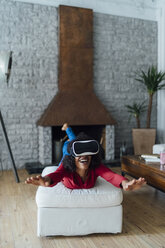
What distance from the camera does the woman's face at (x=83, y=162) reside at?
2.16m

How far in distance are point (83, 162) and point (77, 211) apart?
0.42 meters

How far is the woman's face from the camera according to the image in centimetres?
216

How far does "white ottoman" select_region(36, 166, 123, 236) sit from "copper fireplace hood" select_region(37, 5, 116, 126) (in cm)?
259

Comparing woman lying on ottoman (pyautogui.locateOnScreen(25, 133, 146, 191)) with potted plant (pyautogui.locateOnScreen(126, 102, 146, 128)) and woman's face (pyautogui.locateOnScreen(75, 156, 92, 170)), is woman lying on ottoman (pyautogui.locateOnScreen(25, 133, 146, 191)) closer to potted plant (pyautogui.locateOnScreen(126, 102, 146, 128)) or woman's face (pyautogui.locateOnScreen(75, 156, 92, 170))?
woman's face (pyautogui.locateOnScreen(75, 156, 92, 170))

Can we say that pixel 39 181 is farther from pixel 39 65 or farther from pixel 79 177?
pixel 39 65

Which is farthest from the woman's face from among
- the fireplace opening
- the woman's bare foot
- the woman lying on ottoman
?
the fireplace opening

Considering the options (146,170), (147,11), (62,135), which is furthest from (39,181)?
(147,11)

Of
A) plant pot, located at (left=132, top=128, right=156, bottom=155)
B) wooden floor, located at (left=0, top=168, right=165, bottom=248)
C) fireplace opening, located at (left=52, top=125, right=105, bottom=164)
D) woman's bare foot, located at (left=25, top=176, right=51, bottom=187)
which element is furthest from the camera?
plant pot, located at (left=132, top=128, right=156, bottom=155)

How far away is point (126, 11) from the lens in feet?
17.7

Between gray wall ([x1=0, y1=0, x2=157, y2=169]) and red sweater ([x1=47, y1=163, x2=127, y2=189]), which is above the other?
gray wall ([x1=0, y1=0, x2=157, y2=169])

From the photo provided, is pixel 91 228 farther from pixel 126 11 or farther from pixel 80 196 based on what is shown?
pixel 126 11

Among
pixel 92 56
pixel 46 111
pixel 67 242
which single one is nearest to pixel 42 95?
pixel 46 111

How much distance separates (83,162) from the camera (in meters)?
2.16

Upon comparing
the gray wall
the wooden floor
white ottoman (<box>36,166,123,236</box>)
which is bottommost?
the wooden floor
